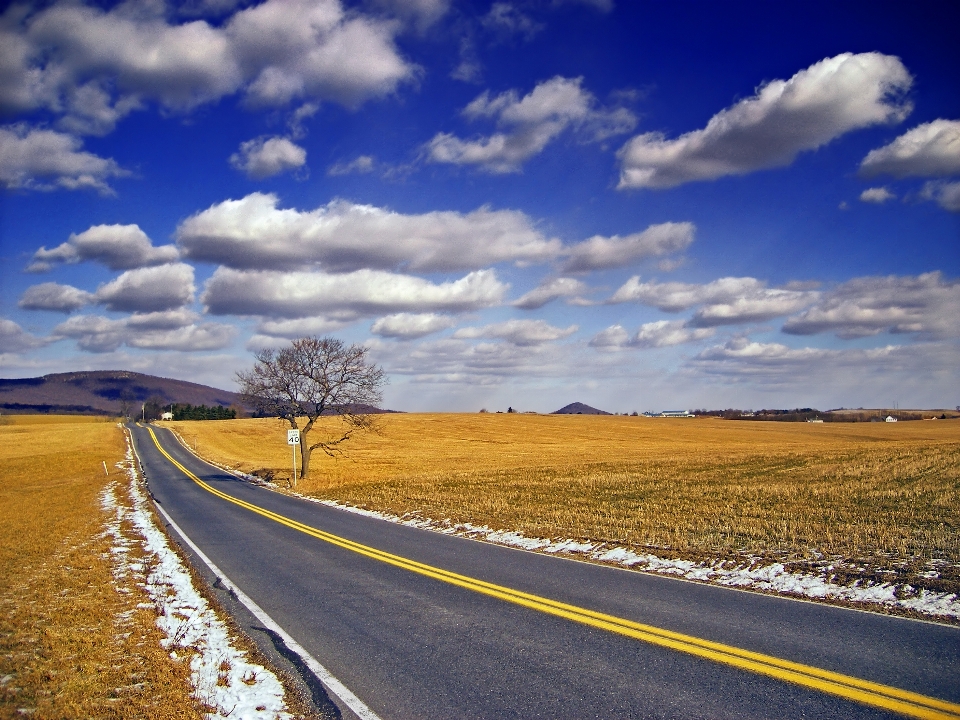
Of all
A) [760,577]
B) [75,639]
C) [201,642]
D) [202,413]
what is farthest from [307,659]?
[202,413]

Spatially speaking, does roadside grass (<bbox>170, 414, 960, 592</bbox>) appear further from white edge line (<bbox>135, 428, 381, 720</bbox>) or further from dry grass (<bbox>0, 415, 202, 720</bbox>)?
dry grass (<bbox>0, 415, 202, 720</bbox>)

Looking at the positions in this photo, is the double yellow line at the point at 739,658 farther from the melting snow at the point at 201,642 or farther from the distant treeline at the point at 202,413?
the distant treeline at the point at 202,413

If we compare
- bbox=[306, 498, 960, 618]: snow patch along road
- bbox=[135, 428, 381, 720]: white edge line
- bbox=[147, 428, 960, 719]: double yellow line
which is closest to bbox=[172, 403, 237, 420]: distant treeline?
bbox=[306, 498, 960, 618]: snow patch along road

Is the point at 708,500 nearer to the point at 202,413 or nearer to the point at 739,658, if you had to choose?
the point at 739,658

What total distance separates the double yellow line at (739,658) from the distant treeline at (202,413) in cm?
17297

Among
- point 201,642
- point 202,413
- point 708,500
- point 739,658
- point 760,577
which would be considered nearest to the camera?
point 739,658

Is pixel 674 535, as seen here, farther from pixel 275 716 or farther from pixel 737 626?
pixel 275 716

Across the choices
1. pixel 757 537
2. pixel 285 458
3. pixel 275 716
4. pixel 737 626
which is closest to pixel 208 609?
pixel 275 716

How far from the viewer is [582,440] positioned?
7100 cm

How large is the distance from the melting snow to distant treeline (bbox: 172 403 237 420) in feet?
548

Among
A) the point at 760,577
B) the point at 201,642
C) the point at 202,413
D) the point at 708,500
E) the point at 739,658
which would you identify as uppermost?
the point at 739,658

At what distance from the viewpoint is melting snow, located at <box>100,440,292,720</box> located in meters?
5.85

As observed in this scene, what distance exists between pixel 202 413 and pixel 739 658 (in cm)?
18304

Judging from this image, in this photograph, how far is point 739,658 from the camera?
6.31m
